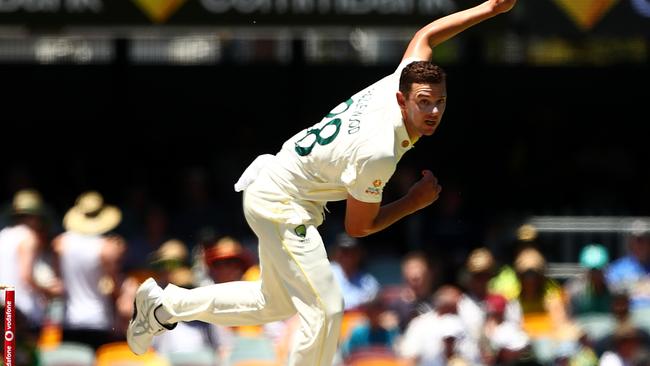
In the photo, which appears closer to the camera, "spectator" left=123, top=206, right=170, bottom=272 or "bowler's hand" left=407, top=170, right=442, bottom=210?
"bowler's hand" left=407, top=170, right=442, bottom=210

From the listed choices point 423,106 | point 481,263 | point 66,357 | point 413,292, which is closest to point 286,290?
point 423,106

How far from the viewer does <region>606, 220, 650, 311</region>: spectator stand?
11.6 m

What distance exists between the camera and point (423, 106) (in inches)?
269

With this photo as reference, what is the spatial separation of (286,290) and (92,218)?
4.40 meters

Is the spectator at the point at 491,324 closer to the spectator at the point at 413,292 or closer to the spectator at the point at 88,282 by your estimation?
the spectator at the point at 413,292

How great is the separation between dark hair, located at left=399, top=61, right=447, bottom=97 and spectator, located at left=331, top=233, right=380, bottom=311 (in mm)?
4340

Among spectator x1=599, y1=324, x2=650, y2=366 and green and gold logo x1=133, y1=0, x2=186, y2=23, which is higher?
green and gold logo x1=133, y1=0, x2=186, y2=23

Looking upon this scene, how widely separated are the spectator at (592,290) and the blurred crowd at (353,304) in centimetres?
1

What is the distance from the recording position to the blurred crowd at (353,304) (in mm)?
10312

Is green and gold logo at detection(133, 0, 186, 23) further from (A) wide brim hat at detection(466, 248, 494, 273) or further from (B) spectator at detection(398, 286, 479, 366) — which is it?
(B) spectator at detection(398, 286, 479, 366)

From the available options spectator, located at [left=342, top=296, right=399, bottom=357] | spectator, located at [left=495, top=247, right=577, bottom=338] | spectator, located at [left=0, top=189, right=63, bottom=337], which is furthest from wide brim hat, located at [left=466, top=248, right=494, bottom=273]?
spectator, located at [left=0, top=189, right=63, bottom=337]

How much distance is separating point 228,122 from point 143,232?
3.81 metres

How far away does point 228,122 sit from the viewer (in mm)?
15891

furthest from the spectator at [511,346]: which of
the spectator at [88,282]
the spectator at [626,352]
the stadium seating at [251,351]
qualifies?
the spectator at [88,282]
